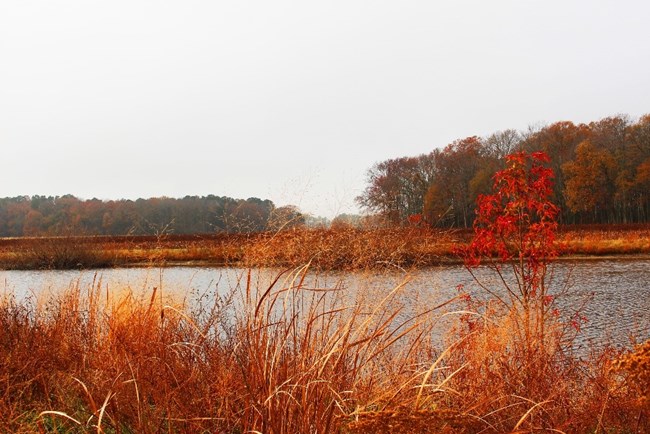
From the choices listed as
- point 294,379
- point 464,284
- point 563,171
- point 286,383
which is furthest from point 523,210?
point 563,171

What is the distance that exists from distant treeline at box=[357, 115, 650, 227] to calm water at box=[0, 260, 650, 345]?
779 inches

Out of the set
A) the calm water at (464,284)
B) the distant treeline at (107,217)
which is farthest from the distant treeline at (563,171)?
the calm water at (464,284)

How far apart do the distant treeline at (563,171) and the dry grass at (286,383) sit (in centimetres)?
3142

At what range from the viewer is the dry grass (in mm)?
2322

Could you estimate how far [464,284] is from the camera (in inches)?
519

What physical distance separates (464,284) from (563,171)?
37.8 meters

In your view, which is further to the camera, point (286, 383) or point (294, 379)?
point (294, 379)

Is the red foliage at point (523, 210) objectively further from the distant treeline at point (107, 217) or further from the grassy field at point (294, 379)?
the distant treeline at point (107, 217)

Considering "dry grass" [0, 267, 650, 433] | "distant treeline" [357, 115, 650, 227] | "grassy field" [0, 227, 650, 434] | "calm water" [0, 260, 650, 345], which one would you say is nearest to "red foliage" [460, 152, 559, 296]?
"calm water" [0, 260, 650, 345]

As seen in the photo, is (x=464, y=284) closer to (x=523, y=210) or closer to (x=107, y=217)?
(x=523, y=210)

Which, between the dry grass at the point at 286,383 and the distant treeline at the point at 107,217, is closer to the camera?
the dry grass at the point at 286,383

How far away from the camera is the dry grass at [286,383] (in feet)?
7.62

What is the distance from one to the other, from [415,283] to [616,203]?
44366 millimetres

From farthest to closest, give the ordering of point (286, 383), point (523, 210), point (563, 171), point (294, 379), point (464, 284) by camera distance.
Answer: point (563, 171)
point (464, 284)
point (523, 210)
point (294, 379)
point (286, 383)
